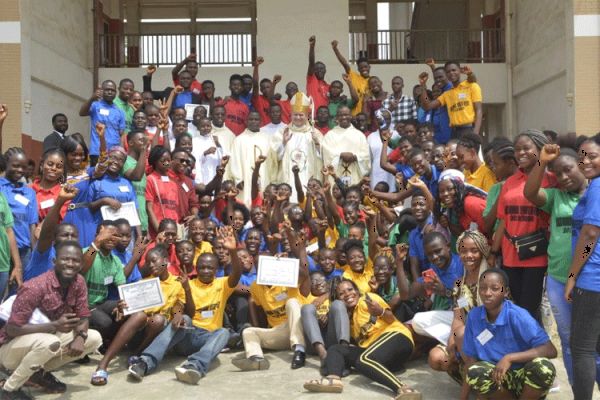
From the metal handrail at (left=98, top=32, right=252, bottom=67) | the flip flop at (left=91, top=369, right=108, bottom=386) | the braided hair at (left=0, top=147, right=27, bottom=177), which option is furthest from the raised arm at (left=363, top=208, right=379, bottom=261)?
the metal handrail at (left=98, top=32, right=252, bottom=67)

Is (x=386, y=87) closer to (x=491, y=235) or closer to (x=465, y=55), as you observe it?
(x=465, y=55)

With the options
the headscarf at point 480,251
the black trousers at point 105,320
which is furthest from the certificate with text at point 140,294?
the headscarf at point 480,251

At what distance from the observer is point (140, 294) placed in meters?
6.64

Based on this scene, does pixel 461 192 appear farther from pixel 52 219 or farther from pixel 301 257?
pixel 52 219

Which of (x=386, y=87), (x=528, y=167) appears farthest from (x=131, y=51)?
(x=528, y=167)

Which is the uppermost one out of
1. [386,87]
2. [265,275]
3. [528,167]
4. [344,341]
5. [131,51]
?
[131,51]

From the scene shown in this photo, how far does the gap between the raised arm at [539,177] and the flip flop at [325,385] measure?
2.10 meters

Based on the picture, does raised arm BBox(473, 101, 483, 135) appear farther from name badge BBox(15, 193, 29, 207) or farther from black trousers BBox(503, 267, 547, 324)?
name badge BBox(15, 193, 29, 207)

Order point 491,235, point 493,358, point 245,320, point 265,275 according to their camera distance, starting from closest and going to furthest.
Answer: point 493,358, point 491,235, point 265,275, point 245,320

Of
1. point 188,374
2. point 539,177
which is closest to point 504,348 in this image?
point 539,177

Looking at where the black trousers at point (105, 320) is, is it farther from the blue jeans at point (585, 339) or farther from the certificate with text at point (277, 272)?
the blue jeans at point (585, 339)

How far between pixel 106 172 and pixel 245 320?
1963 millimetres

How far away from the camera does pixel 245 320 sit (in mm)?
7629

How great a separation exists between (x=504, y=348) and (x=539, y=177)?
4.04ft
